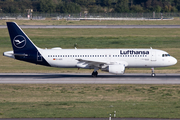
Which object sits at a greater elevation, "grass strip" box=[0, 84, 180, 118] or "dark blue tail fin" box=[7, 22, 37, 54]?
"dark blue tail fin" box=[7, 22, 37, 54]

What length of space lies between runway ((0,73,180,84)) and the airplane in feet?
5.11

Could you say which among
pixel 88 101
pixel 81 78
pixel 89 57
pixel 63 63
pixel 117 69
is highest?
pixel 89 57

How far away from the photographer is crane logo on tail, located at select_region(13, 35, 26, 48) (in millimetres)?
43000

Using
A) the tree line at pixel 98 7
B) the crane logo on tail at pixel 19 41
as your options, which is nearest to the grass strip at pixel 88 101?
the crane logo on tail at pixel 19 41

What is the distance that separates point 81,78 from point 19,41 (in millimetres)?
10164

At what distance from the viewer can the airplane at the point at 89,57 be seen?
4228 centimetres

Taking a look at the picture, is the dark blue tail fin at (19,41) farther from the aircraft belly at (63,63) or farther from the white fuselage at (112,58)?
the aircraft belly at (63,63)

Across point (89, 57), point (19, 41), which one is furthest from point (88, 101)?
point (19, 41)

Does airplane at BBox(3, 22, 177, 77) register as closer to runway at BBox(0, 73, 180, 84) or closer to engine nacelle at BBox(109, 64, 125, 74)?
engine nacelle at BBox(109, 64, 125, 74)

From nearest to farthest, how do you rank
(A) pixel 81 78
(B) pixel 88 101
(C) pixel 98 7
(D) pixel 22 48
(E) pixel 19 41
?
(B) pixel 88 101, (A) pixel 81 78, (E) pixel 19 41, (D) pixel 22 48, (C) pixel 98 7

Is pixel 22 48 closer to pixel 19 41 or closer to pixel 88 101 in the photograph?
pixel 19 41

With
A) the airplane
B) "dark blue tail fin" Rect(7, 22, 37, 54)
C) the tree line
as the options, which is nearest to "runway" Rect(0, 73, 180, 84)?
the airplane

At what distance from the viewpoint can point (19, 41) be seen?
43000 mm

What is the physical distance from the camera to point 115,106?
84.6 feet
